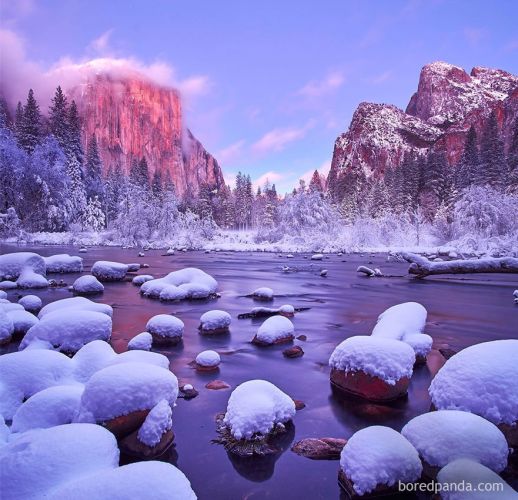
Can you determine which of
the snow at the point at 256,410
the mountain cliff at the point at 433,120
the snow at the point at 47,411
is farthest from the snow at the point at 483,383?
the mountain cliff at the point at 433,120

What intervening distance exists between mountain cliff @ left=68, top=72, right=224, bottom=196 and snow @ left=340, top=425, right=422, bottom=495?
138 metres

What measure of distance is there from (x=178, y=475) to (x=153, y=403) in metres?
1.11

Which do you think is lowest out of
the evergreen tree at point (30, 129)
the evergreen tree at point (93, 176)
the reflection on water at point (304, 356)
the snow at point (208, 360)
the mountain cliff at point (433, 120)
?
the reflection on water at point (304, 356)

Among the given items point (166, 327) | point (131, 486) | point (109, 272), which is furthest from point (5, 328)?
point (109, 272)

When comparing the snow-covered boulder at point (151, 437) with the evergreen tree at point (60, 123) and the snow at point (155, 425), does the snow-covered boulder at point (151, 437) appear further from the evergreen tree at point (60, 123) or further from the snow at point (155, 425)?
the evergreen tree at point (60, 123)

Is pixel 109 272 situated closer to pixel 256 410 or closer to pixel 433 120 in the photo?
pixel 256 410

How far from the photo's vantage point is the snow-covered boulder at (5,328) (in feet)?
19.6

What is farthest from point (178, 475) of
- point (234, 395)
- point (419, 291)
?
point (419, 291)

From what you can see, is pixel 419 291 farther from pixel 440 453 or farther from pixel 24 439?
pixel 24 439

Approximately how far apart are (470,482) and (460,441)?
334 millimetres

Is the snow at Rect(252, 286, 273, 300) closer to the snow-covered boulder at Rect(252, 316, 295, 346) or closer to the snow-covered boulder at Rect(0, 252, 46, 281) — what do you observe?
the snow-covered boulder at Rect(252, 316, 295, 346)

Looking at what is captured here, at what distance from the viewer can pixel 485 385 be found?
3.38m

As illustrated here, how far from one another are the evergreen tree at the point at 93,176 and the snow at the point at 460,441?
5485cm

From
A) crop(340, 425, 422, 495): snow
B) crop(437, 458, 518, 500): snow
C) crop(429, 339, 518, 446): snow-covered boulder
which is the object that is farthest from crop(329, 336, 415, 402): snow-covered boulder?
crop(437, 458, 518, 500): snow
